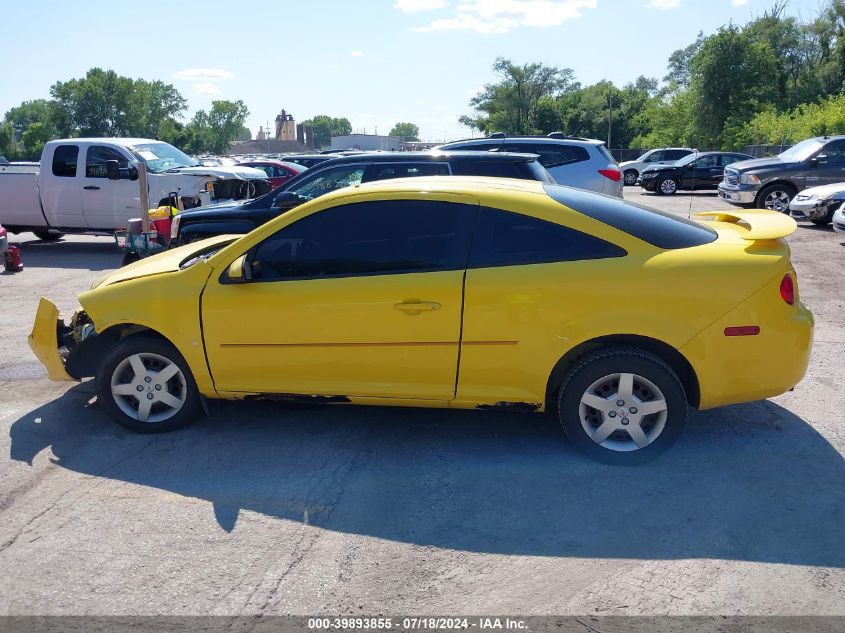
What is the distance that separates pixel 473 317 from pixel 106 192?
11578mm

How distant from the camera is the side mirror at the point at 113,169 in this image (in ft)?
43.9

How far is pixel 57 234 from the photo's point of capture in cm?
1648

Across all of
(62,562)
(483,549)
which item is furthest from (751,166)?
(62,562)

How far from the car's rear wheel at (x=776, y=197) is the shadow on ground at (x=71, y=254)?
1309 centimetres

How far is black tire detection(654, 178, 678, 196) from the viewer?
28.0 m

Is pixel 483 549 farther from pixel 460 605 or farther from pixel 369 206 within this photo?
pixel 369 206

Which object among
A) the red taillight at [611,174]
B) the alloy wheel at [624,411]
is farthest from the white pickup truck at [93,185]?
the alloy wheel at [624,411]

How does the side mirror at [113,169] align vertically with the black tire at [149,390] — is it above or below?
above

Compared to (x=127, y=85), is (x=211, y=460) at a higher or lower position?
lower

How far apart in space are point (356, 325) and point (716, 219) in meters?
3.03

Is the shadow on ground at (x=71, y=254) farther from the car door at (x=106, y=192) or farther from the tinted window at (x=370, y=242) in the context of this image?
the tinted window at (x=370, y=242)

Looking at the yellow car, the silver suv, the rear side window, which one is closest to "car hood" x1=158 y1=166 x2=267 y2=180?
the silver suv

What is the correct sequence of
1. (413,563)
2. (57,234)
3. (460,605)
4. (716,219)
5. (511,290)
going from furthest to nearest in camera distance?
(57,234) → (716,219) → (511,290) → (413,563) → (460,605)

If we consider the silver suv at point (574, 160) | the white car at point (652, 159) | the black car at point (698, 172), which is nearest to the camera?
the silver suv at point (574, 160)
